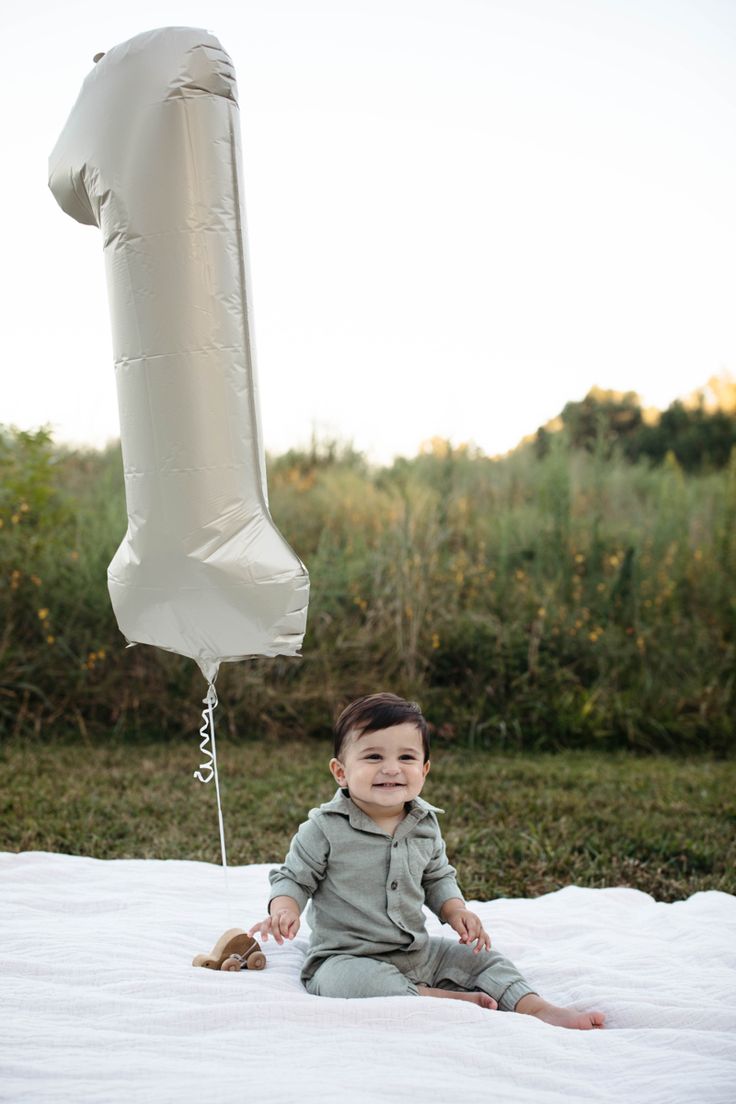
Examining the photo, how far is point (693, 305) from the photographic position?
25.8 ft

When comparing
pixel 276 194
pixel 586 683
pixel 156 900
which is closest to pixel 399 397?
pixel 276 194

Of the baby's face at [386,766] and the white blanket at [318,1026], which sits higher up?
the baby's face at [386,766]

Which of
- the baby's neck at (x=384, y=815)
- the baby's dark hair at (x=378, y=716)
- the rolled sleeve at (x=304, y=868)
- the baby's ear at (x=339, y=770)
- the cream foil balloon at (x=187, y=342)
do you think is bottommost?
the rolled sleeve at (x=304, y=868)

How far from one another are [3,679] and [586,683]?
352cm

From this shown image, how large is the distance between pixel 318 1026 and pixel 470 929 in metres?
0.48

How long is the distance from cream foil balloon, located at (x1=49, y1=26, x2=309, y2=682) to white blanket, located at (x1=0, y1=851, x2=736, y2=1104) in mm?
777

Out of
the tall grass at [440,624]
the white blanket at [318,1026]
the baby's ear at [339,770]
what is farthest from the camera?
the tall grass at [440,624]

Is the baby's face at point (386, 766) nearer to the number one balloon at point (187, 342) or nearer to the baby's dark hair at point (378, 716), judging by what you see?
the baby's dark hair at point (378, 716)

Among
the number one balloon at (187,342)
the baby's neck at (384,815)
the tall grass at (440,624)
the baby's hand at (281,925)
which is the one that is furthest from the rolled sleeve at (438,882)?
the tall grass at (440,624)

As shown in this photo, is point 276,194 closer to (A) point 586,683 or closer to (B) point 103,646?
(B) point 103,646

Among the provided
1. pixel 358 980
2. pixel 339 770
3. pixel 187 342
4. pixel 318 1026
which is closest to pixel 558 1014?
pixel 358 980

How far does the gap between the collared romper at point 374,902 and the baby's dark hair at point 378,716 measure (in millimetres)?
156

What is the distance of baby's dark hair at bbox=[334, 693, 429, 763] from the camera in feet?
7.61

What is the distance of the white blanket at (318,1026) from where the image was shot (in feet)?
5.59
